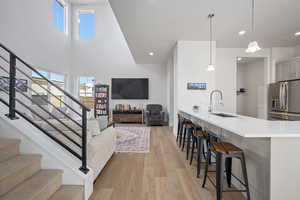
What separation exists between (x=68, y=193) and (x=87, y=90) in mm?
6714

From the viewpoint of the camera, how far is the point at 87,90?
7742mm

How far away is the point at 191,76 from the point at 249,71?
133 inches

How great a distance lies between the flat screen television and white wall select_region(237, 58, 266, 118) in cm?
420

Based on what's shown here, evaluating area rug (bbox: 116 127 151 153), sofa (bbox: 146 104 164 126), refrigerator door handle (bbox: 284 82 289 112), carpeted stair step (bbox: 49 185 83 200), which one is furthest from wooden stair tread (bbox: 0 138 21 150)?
refrigerator door handle (bbox: 284 82 289 112)

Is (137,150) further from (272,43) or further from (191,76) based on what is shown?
(272,43)

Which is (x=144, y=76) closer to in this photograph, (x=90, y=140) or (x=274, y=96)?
(x=274, y=96)

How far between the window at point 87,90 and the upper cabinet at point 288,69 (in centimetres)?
766

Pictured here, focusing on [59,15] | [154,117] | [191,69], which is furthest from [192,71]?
[59,15]

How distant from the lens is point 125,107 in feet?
24.8

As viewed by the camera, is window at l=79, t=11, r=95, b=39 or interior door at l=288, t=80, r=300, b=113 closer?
interior door at l=288, t=80, r=300, b=113

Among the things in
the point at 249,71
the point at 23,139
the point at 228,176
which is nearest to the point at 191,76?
the point at 228,176

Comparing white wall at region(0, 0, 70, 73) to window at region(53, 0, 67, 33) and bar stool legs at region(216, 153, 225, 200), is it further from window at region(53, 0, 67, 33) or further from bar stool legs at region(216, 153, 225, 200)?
bar stool legs at region(216, 153, 225, 200)

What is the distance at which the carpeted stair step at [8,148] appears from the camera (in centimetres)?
159

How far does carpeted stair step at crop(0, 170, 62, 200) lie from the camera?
1314 millimetres
